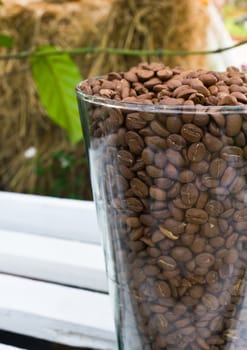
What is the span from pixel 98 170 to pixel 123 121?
1.9 inches

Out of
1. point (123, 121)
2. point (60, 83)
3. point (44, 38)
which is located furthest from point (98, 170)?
point (44, 38)

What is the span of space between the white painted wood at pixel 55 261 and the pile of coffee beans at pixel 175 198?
0.44 feet

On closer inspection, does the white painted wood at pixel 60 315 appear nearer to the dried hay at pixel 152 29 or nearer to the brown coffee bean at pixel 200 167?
the brown coffee bean at pixel 200 167

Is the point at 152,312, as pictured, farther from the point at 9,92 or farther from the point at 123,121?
the point at 9,92

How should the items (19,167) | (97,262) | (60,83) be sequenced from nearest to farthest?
(97,262), (60,83), (19,167)

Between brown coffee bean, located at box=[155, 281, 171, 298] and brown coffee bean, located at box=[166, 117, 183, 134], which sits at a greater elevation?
brown coffee bean, located at box=[166, 117, 183, 134]

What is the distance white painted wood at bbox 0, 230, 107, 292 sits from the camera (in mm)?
479

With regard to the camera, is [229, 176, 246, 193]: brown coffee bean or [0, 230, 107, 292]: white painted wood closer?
[229, 176, 246, 193]: brown coffee bean

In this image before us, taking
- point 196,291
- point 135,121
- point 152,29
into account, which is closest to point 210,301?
point 196,291

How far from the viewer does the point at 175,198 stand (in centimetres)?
28

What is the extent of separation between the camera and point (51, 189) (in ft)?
4.40

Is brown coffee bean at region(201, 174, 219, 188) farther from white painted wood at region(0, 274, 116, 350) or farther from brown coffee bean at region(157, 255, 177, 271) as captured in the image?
white painted wood at region(0, 274, 116, 350)

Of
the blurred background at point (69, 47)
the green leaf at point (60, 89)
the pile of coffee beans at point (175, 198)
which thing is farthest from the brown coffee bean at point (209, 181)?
the blurred background at point (69, 47)

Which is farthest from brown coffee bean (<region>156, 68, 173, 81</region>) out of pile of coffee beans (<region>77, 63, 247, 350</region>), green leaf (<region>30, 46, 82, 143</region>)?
green leaf (<region>30, 46, 82, 143</region>)
